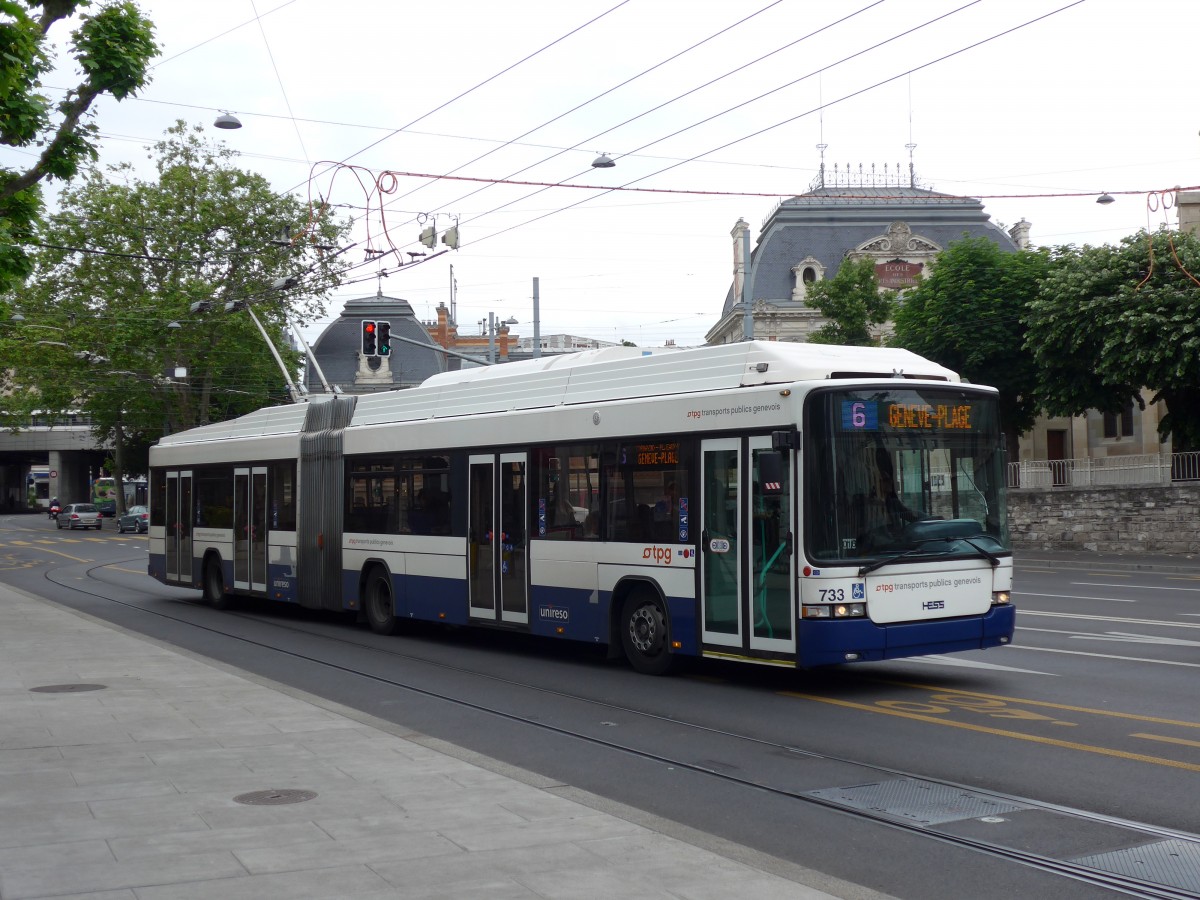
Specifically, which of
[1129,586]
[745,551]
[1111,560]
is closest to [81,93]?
[745,551]

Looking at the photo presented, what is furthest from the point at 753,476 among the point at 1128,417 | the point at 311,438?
the point at 1128,417

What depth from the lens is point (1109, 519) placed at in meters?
36.2

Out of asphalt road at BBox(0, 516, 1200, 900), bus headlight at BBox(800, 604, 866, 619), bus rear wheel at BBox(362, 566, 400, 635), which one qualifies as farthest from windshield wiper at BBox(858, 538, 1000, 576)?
bus rear wheel at BBox(362, 566, 400, 635)

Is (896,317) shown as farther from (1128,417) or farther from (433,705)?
(433,705)

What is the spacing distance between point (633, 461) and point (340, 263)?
48207 mm

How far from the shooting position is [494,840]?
20.9ft

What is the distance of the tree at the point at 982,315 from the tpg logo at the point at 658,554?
98.3ft

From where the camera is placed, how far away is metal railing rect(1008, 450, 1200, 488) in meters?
34.4

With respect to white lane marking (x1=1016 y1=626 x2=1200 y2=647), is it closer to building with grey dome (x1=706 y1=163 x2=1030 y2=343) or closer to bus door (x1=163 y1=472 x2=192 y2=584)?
bus door (x1=163 y1=472 x2=192 y2=584)

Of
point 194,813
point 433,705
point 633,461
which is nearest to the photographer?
point 194,813

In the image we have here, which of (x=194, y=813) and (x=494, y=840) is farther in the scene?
(x=194, y=813)

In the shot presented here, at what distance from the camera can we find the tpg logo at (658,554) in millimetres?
12516

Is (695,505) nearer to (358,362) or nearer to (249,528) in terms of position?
(249,528)

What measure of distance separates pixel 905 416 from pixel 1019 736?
3.25 m
